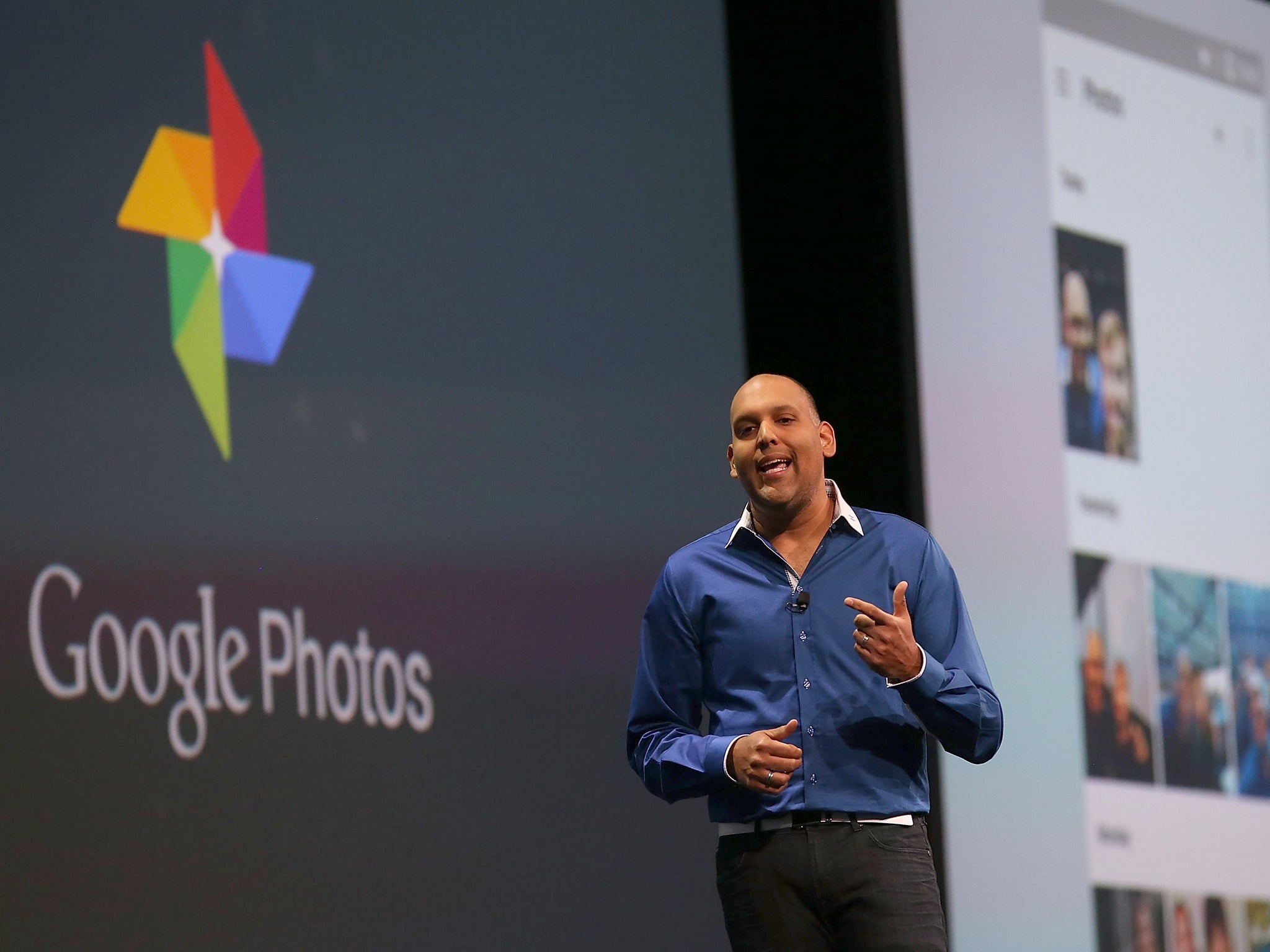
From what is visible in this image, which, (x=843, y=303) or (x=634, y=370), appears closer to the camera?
(x=634, y=370)

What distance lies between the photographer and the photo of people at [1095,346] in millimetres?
4824

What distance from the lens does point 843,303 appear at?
15.8ft

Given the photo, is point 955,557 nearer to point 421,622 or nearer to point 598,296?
point 598,296

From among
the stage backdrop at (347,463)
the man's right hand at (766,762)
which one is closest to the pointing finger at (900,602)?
the man's right hand at (766,762)

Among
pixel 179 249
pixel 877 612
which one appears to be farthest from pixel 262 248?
pixel 877 612

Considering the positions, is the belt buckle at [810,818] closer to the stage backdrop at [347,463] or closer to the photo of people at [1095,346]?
the stage backdrop at [347,463]

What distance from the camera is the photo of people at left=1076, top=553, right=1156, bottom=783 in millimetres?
4715

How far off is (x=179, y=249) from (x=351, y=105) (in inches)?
21.4

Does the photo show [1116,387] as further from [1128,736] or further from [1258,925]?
[1258,925]

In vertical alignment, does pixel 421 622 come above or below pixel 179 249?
below

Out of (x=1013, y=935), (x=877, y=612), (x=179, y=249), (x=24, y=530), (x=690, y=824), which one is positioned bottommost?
(x=1013, y=935)

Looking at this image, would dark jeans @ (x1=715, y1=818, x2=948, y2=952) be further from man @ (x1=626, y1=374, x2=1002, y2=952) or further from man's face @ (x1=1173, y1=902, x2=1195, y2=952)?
man's face @ (x1=1173, y1=902, x2=1195, y2=952)

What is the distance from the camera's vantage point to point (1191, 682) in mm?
4957

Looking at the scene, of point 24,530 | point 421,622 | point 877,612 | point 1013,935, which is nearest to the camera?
point 877,612
